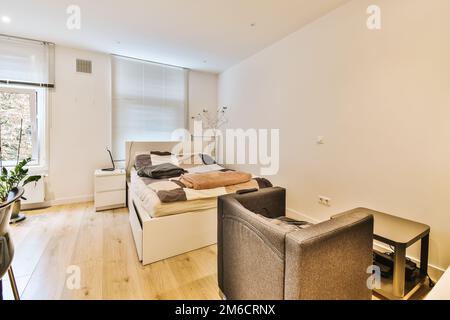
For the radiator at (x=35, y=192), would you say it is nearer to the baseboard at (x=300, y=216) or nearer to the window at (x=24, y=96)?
the window at (x=24, y=96)

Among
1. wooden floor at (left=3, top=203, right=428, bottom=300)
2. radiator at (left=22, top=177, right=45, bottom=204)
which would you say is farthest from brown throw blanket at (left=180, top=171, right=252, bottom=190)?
radiator at (left=22, top=177, right=45, bottom=204)

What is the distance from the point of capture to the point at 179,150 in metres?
4.20

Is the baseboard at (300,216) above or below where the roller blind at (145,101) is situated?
below

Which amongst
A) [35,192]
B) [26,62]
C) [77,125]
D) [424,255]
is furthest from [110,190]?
[424,255]

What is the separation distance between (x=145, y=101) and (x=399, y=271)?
4.09 meters

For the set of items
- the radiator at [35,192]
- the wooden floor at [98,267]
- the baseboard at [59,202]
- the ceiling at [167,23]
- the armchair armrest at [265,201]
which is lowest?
the wooden floor at [98,267]

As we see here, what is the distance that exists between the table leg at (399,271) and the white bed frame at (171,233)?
1.52m

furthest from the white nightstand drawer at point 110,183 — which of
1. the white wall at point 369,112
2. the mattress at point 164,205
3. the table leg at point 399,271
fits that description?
the table leg at point 399,271

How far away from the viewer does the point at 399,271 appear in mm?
1486

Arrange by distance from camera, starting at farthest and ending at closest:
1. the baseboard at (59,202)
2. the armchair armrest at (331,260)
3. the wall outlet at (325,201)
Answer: the baseboard at (59,202) → the wall outlet at (325,201) → the armchair armrest at (331,260)

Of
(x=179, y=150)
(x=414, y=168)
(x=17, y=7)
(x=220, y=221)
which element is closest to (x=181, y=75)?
(x=179, y=150)

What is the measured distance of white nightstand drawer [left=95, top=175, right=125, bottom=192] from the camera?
3218 millimetres

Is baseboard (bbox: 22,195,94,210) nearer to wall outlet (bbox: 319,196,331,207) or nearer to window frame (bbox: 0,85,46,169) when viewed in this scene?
window frame (bbox: 0,85,46,169)

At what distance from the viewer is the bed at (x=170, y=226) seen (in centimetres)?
195
